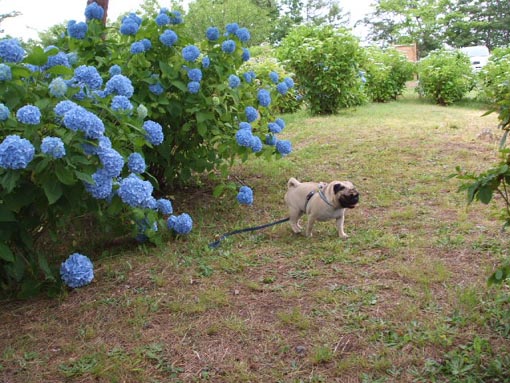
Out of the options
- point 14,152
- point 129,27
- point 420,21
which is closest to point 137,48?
point 129,27

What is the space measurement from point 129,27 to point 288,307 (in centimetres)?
249

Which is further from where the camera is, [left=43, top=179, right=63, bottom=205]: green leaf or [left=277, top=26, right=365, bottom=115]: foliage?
[left=277, top=26, right=365, bottom=115]: foliage

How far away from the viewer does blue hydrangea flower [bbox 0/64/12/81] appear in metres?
2.72

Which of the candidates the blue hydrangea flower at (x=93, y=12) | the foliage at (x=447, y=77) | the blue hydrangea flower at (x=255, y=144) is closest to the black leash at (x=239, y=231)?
the blue hydrangea flower at (x=255, y=144)

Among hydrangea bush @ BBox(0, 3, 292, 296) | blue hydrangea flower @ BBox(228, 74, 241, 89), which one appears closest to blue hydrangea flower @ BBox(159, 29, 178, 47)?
hydrangea bush @ BBox(0, 3, 292, 296)

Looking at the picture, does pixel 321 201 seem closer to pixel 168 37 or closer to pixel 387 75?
pixel 168 37

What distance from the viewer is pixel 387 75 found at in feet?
42.9

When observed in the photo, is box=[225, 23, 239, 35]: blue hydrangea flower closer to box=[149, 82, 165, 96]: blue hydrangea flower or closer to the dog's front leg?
A: box=[149, 82, 165, 96]: blue hydrangea flower

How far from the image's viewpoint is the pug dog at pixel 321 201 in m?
3.64

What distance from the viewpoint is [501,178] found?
2020mm

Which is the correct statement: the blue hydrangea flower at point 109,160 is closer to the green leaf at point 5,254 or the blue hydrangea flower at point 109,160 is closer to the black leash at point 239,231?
the green leaf at point 5,254

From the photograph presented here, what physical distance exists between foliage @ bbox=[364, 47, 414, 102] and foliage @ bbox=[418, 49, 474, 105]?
83 cm

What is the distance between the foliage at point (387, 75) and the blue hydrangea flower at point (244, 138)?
8944 mm

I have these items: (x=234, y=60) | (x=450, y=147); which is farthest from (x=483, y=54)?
(x=234, y=60)
